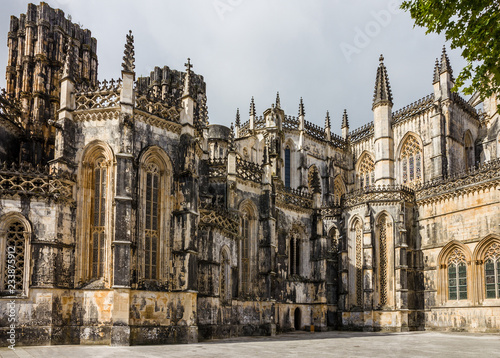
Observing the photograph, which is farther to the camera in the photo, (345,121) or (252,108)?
(345,121)

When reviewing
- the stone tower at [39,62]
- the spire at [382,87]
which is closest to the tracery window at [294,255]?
the spire at [382,87]

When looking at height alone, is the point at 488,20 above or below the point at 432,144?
below

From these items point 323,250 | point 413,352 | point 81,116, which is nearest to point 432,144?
point 323,250

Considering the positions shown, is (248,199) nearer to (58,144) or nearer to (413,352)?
(58,144)

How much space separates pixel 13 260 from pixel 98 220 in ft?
12.7

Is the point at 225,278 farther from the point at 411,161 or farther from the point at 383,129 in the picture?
the point at 383,129

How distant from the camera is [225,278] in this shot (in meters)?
29.4

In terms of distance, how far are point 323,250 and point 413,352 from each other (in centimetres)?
2198

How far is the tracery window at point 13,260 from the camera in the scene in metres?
20.9

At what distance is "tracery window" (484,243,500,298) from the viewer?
111 feet

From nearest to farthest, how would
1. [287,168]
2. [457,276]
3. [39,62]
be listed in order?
→ [39,62] < [457,276] < [287,168]

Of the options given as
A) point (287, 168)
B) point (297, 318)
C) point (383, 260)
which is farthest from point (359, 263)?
point (287, 168)

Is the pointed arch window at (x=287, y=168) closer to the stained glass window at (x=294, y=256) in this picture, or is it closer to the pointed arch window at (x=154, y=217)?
the stained glass window at (x=294, y=256)

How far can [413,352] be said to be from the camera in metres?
19.3
